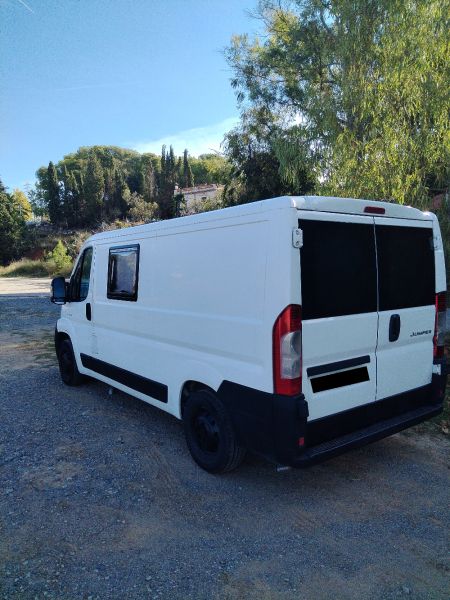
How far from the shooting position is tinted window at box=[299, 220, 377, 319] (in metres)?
2.90

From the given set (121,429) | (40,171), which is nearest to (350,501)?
(121,429)

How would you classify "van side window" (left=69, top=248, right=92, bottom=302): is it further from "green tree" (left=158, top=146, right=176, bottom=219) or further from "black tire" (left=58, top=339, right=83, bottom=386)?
"green tree" (left=158, top=146, right=176, bottom=219)

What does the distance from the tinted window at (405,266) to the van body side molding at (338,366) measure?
455 millimetres

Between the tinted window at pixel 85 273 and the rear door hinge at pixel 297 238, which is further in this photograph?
the tinted window at pixel 85 273

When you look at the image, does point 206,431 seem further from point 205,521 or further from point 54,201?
point 54,201

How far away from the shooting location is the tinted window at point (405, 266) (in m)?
3.38

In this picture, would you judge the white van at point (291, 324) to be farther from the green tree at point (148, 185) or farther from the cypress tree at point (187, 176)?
the cypress tree at point (187, 176)

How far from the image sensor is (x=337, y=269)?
10.1 ft

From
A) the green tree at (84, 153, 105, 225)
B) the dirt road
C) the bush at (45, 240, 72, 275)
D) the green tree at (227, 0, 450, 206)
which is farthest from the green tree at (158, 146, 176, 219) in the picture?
the green tree at (227, 0, 450, 206)

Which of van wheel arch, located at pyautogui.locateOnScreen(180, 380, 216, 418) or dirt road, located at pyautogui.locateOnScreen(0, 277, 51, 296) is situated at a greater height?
dirt road, located at pyautogui.locateOnScreen(0, 277, 51, 296)

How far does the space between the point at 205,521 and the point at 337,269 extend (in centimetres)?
203

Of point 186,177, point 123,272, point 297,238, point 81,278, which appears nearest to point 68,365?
point 81,278

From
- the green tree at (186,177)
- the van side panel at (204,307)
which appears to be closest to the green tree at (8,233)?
the green tree at (186,177)

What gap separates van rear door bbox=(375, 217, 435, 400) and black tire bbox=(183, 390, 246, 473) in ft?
4.08
